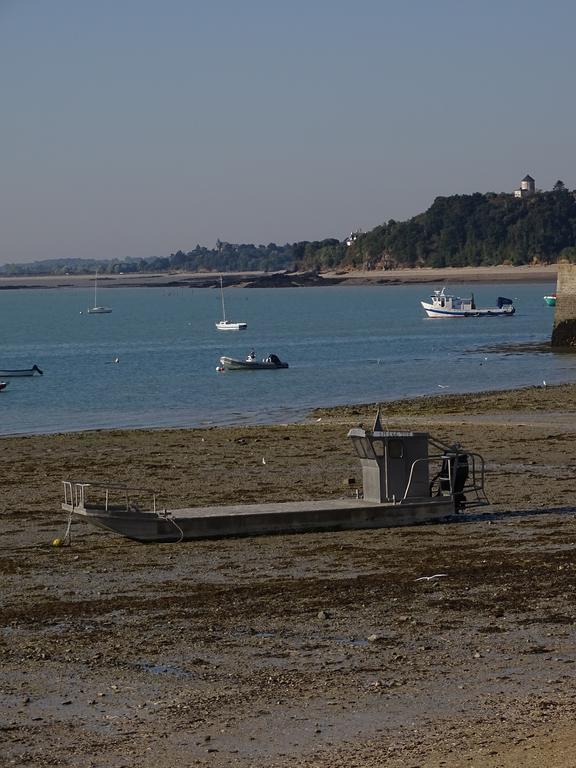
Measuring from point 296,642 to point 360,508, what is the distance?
24.1 ft

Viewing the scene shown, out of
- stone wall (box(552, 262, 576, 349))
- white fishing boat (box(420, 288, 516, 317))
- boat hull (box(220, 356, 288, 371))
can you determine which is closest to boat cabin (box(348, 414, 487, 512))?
boat hull (box(220, 356, 288, 371))

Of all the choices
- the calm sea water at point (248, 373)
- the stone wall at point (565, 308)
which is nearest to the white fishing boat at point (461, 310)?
the calm sea water at point (248, 373)

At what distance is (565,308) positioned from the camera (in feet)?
262

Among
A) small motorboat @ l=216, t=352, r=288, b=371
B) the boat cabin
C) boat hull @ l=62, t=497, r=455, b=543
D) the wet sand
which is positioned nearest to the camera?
the wet sand

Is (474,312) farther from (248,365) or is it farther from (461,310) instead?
(248,365)

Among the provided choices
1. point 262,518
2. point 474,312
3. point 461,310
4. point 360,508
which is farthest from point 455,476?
point 461,310

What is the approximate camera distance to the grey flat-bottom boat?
802 inches

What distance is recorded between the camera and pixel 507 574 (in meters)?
16.8

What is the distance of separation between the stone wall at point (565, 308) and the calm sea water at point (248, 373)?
7.65 ft

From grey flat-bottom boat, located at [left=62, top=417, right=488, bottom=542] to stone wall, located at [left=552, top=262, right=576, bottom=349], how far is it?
2253 inches

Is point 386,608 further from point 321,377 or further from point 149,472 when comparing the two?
point 321,377

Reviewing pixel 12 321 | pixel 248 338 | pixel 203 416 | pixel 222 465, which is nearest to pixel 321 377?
pixel 203 416

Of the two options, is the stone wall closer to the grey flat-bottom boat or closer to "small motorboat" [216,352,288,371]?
"small motorboat" [216,352,288,371]

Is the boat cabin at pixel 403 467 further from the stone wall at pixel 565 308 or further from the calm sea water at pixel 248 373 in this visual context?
the stone wall at pixel 565 308
